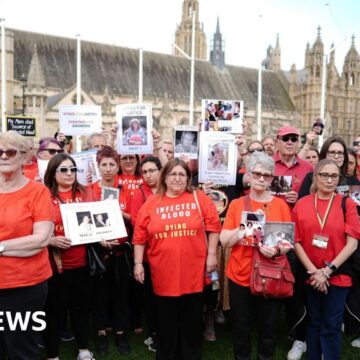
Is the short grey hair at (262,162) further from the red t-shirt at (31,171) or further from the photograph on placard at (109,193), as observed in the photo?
the red t-shirt at (31,171)

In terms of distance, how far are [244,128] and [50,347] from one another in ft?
11.0

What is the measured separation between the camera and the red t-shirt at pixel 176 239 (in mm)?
3793

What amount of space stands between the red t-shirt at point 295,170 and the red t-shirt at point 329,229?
94 cm

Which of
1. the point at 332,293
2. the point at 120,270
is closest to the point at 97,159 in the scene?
the point at 120,270

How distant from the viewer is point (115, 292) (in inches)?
187

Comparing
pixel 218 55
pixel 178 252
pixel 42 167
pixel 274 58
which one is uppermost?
pixel 274 58

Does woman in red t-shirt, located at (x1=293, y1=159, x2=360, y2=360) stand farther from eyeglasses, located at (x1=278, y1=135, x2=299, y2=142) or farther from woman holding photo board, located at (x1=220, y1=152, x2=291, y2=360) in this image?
eyeglasses, located at (x1=278, y1=135, x2=299, y2=142)

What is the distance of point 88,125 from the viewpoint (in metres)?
6.96

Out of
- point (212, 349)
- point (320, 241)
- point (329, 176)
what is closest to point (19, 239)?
point (320, 241)

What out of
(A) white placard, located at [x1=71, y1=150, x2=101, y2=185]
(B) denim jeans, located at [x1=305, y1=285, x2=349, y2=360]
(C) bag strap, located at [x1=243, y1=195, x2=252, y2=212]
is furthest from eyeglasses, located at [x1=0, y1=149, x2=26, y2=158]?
(B) denim jeans, located at [x1=305, y1=285, x2=349, y2=360]

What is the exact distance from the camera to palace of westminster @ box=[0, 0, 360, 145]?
38125 mm

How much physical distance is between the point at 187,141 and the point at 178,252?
72.2 inches

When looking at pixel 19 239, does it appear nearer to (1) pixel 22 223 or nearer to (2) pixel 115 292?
(1) pixel 22 223

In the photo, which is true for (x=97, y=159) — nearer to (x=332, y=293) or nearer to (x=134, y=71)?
(x=332, y=293)
